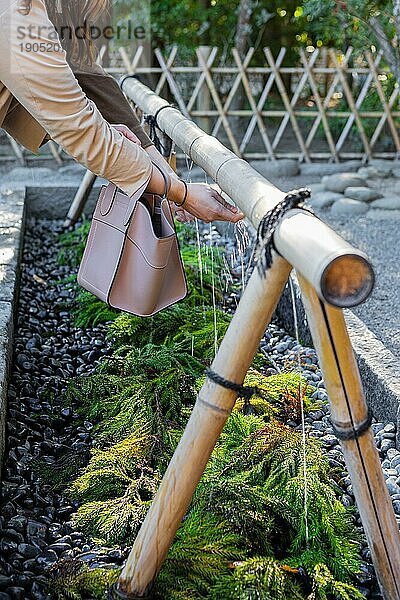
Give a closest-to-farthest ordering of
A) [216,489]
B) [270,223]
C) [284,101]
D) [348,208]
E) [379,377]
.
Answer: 1. [270,223]
2. [216,489]
3. [379,377]
4. [348,208]
5. [284,101]

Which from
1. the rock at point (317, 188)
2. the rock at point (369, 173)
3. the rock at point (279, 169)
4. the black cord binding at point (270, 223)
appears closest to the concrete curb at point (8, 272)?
the black cord binding at point (270, 223)

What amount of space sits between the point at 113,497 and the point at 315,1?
4693 millimetres

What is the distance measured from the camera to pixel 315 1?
230 inches

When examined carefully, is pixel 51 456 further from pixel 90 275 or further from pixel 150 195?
pixel 150 195

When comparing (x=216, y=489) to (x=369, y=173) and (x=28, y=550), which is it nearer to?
(x=28, y=550)

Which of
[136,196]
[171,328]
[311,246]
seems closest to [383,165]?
[171,328]

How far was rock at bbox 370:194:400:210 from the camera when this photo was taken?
18.3ft

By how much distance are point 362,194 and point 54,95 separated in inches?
174

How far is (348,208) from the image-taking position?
5504 millimetres

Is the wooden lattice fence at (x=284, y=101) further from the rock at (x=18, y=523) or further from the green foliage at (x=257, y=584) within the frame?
the green foliage at (x=257, y=584)

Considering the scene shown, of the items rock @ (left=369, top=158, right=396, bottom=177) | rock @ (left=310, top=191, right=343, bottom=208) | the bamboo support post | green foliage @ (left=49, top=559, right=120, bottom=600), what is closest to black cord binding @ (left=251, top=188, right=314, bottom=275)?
the bamboo support post

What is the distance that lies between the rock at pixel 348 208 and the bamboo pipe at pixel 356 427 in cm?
412

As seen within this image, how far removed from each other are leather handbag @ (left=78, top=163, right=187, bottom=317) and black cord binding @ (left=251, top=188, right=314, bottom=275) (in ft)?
1.49

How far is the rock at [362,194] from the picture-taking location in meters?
5.77
